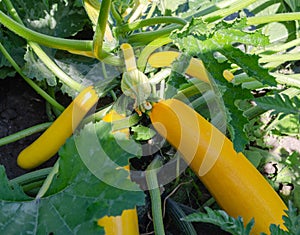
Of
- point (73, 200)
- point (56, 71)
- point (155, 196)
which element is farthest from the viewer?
point (56, 71)

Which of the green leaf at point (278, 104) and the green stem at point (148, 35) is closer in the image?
the green leaf at point (278, 104)

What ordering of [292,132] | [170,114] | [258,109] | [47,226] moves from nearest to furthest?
1. [47,226]
2. [170,114]
3. [258,109]
4. [292,132]

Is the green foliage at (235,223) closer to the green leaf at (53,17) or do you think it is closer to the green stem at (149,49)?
the green stem at (149,49)

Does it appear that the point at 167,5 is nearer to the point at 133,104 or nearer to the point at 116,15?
the point at 116,15

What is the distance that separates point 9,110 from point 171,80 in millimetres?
825

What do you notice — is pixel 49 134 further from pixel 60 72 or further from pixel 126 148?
pixel 126 148

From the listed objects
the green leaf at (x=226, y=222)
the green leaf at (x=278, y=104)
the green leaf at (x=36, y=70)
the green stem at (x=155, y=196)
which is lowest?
the green stem at (x=155, y=196)

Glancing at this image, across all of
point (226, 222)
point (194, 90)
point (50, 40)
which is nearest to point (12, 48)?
point (50, 40)

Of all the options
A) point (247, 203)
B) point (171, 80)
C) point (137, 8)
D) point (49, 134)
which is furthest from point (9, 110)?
point (247, 203)

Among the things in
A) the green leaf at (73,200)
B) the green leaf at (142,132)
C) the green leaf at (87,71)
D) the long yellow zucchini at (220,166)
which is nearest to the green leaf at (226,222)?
the green leaf at (73,200)

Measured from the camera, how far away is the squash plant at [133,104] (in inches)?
48.7

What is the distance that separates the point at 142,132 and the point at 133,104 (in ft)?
0.34

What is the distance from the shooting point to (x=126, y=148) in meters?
1.28

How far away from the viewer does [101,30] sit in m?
1.55
